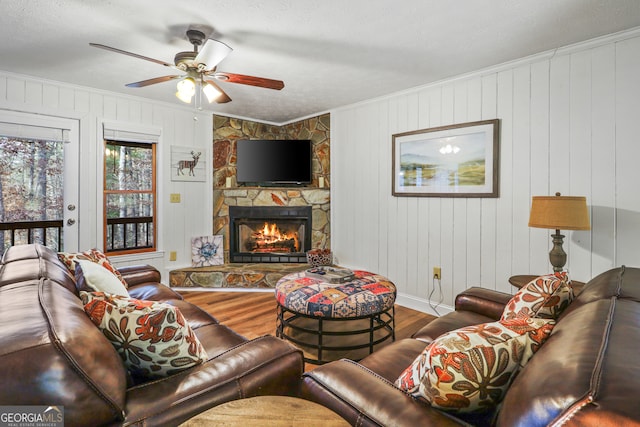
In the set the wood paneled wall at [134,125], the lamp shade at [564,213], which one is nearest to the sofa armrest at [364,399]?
the lamp shade at [564,213]

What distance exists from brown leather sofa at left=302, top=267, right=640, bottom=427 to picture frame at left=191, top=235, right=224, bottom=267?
3.35 metres

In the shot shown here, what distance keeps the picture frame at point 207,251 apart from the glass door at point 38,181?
1274 millimetres

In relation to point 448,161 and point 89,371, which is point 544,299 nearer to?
point 89,371

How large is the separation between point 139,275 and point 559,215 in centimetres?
307

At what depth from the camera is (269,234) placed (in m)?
4.62

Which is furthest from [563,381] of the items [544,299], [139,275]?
[139,275]

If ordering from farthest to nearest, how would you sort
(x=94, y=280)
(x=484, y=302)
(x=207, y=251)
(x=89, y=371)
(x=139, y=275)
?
(x=207, y=251) → (x=139, y=275) → (x=484, y=302) → (x=94, y=280) → (x=89, y=371)

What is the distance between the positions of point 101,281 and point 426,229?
9.31 feet

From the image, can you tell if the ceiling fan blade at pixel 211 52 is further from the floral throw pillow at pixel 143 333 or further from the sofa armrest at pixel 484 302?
the sofa armrest at pixel 484 302

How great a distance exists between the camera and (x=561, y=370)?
0.73m

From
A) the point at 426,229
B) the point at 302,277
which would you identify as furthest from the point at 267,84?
the point at 426,229

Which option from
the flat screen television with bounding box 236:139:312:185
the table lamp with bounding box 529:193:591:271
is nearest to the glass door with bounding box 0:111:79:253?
the flat screen television with bounding box 236:139:312:185

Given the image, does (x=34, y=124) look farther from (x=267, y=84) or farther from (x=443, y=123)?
(x=443, y=123)

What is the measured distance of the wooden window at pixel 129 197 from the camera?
385 centimetres
